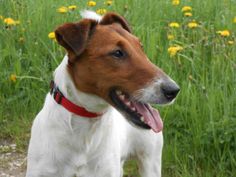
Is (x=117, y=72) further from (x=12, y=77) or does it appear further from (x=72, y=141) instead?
(x=12, y=77)

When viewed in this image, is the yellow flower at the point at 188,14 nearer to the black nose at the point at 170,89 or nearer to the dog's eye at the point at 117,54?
the dog's eye at the point at 117,54

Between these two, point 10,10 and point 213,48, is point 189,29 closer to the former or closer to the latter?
point 213,48

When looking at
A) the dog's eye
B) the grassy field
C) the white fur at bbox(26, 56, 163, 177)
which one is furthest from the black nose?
the grassy field

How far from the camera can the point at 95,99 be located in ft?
12.8

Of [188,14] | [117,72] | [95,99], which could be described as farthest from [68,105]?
[188,14]

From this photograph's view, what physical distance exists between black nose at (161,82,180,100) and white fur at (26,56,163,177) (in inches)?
17.2

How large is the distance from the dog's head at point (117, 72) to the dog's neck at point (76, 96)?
39 mm

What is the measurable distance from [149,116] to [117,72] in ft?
1.11

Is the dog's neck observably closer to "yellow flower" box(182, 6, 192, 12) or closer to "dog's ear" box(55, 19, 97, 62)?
"dog's ear" box(55, 19, 97, 62)

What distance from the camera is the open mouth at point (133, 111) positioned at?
377 centimetres

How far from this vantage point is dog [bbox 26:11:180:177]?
12.3 ft

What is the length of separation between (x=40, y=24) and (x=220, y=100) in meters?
2.21

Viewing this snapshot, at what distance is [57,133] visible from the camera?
3992 mm

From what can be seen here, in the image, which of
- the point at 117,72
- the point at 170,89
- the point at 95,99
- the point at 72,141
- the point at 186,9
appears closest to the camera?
the point at 170,89
